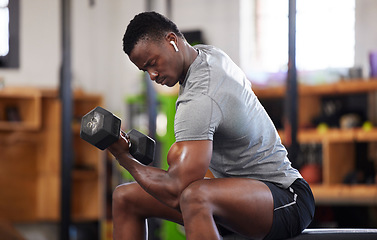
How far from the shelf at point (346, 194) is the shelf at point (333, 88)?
0.78 meters

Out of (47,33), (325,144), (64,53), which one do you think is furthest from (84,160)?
(325,144)

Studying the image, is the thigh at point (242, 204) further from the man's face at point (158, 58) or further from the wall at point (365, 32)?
the wall at point (365, 32)

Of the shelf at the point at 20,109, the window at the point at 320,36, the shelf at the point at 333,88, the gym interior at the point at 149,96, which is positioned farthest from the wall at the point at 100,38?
the shelf at the point at 333,88

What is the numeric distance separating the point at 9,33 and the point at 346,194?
12.1ft

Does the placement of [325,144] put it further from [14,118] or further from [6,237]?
[14,118]

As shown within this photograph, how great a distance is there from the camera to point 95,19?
6184 mm

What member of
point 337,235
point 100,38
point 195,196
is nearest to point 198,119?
point 195,196

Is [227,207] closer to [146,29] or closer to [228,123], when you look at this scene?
[228,123]

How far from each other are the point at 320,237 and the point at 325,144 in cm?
276

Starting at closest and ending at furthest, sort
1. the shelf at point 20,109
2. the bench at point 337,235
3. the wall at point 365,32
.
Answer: the bench at point 337,235 → the wall at point 365,32 → the shelf at point 20,109

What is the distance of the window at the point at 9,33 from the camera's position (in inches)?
218

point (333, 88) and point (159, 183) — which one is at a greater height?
point (333, 88)

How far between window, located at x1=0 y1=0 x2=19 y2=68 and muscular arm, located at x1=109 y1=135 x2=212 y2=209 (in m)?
4.43

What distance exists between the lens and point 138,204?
1.76 m
